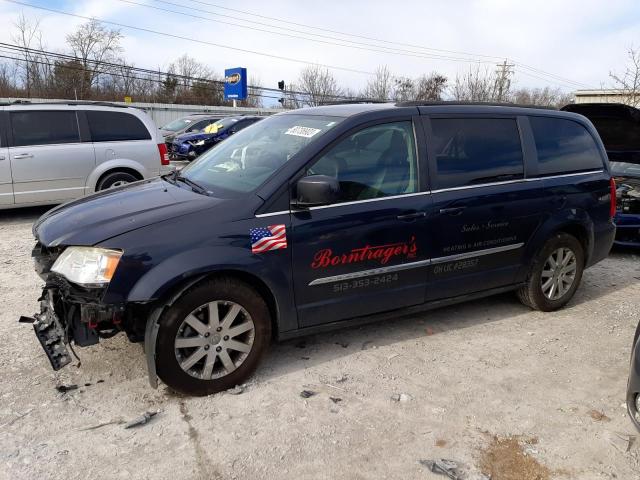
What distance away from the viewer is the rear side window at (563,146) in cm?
451

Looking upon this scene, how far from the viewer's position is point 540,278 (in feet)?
15.1

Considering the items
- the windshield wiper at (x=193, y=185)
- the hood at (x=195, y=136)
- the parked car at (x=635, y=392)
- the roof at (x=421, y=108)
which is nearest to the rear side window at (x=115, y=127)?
the windshield wiper at (x=193, y=185)

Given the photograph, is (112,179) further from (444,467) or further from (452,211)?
(444,467)

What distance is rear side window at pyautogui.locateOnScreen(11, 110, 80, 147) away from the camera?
7793 millimetres

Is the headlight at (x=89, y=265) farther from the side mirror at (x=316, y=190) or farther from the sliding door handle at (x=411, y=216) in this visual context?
the sliding door handle at (x=411, y=216)

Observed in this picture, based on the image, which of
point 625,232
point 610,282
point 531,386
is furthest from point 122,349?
point 625,232

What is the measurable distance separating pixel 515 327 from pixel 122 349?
3.21 meters

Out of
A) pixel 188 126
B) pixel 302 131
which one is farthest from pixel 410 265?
pixel 188 126

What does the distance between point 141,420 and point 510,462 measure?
205cm

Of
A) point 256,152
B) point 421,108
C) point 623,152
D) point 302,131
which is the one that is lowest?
point 623,152

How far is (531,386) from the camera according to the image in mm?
3449

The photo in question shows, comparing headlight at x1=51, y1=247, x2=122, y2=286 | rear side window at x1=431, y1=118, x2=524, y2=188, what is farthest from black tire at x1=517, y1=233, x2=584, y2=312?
headlight at x1=51, y1=247, x2=122, y2=286

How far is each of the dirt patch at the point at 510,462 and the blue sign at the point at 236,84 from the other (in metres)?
36.6

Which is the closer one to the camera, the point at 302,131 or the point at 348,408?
the point at 348,408
